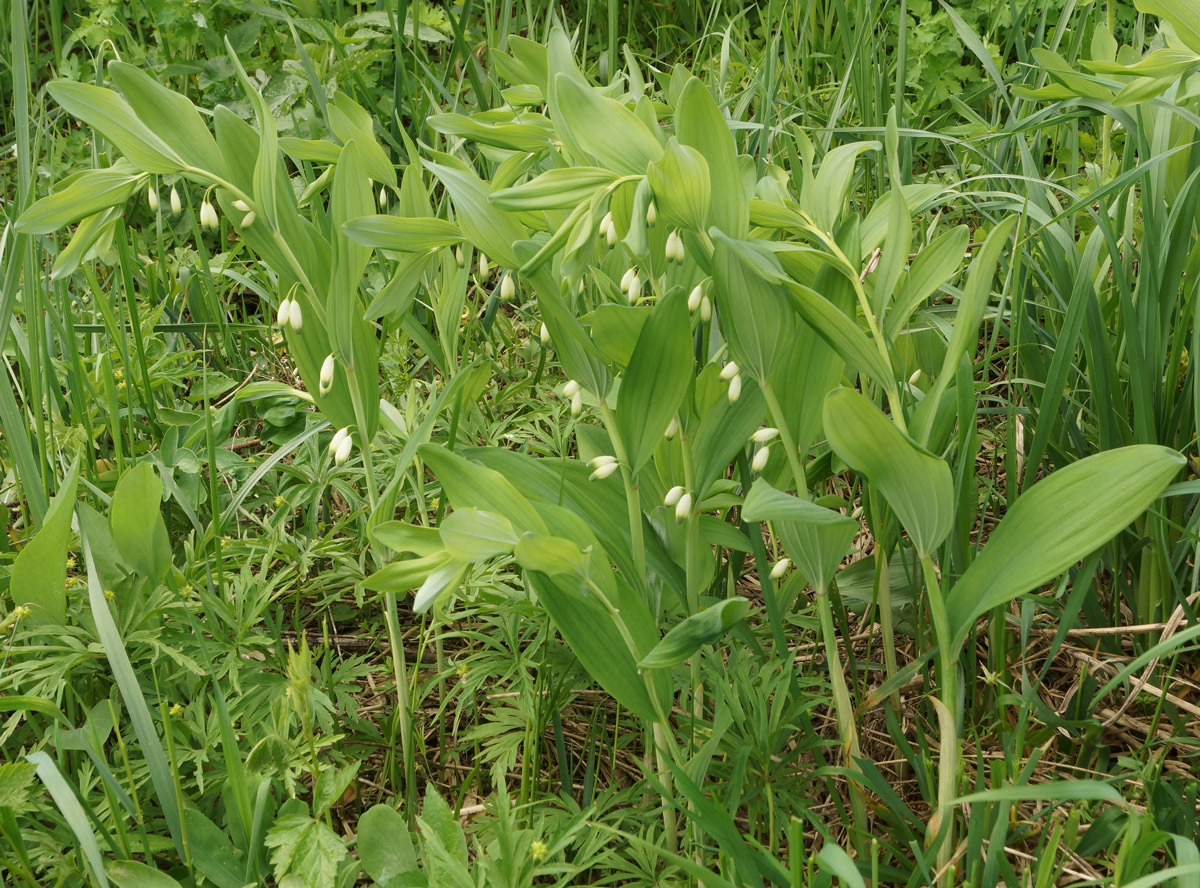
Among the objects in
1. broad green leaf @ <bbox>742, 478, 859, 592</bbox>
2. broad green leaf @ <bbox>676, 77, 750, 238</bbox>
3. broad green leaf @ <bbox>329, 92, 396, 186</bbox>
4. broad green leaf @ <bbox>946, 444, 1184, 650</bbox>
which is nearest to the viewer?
broad green leaf @ <bbox>946, 444, 1184, 650</bbox>

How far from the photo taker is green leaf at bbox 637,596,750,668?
2.29 feet

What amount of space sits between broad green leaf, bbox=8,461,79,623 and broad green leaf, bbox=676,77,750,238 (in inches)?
28.5

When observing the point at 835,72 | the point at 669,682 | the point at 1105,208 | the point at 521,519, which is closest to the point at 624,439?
the point at 521,519

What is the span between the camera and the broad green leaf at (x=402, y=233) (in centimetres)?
84

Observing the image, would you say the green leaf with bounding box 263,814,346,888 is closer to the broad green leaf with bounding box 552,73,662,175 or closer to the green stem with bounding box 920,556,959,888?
the green stem with bounding box 920,556,959,888

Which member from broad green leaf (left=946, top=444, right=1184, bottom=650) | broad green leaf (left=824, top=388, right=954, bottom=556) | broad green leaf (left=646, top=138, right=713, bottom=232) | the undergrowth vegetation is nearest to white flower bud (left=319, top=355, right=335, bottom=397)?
the undergrowth vegetation

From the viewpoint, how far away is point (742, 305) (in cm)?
81

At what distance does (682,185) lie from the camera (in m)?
0.75

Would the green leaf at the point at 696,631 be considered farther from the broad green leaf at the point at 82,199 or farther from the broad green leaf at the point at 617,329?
the broad green leaf at the point at 82,199

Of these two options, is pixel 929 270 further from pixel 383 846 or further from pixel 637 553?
pixel 383 846

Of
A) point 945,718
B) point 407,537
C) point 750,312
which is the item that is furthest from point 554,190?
point 945,718

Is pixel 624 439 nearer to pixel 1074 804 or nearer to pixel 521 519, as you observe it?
pixel 521 519

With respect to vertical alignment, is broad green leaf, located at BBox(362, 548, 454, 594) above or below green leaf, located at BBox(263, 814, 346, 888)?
above

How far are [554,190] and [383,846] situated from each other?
597 millimetres
